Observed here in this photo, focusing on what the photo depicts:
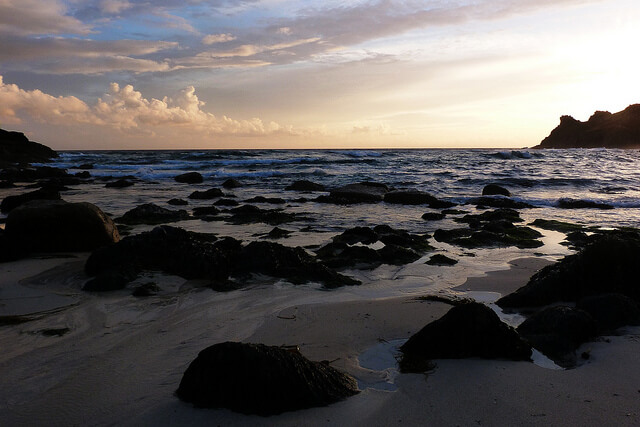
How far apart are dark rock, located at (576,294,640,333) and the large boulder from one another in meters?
7.79

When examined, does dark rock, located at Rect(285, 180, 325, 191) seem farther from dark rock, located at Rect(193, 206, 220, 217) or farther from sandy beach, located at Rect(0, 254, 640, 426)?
sandy beach, located at Rect(0, 254, 640, 426)

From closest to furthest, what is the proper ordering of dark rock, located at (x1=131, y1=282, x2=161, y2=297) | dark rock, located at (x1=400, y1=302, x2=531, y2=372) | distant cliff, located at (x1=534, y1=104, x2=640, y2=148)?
dark rock, located at (x1=400, y1=302, x2=531, y2=372), dark rock, located at (x1=131, y1=282, x2=161, y2=297), distant cliff, located at (x1=534, y1=104, x2=640, y2=148)

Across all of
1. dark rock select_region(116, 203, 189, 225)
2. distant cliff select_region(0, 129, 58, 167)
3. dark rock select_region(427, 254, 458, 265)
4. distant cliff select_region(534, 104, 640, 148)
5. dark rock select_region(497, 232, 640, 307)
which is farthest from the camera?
distant cliff select_region(534, 104, 640, 148)

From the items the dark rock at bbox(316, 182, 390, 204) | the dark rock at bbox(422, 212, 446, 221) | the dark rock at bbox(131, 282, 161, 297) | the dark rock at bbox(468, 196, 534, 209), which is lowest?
the dark rock at bbox(131, 282, 161, 297)

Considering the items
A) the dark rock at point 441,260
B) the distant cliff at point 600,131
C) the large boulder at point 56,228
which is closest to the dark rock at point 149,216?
the large boulder at point 56,228

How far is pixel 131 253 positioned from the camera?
6.74 metres

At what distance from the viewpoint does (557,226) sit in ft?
38.6

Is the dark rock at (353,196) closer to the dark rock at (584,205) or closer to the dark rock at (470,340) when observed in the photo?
the dark rock at (584,205)

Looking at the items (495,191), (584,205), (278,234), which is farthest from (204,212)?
(584,205)

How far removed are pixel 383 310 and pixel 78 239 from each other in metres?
5.85

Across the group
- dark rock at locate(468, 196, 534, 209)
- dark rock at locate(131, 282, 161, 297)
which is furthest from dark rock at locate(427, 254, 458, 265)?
dark rock at locate(468, 196, 534, 209)

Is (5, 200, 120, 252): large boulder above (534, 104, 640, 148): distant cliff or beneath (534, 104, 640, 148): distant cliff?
beneath

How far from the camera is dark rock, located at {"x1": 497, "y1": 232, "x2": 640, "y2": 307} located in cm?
538

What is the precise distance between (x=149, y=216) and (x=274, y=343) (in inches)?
349
